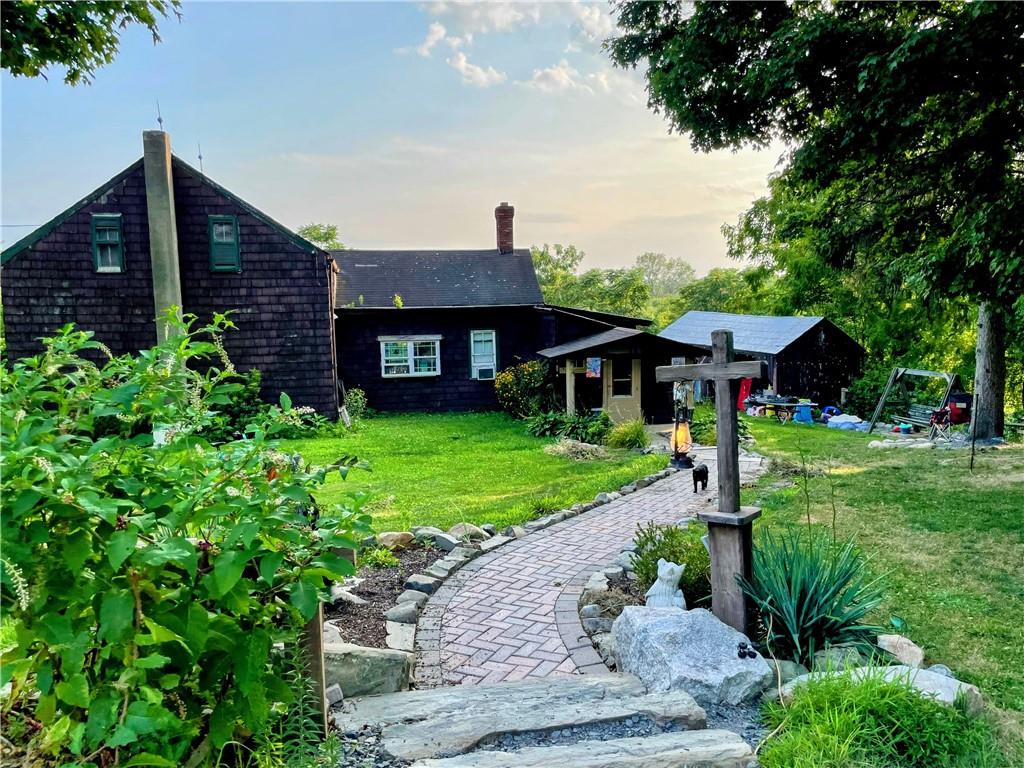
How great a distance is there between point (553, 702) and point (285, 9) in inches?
182

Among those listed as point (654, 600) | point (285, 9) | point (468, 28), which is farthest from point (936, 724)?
point (468, 28)

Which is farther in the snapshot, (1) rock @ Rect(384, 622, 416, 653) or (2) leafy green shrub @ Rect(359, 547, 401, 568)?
(2) leafy green shrub @ Rect(359, 547, 401, 568)

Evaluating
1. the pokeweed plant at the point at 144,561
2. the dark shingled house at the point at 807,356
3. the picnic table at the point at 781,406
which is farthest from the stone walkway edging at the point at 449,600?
the dark shingled house at the point at 807,356

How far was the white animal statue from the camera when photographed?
4094 mm

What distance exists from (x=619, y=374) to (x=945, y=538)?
9821mm

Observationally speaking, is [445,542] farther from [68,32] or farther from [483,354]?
[483,354]

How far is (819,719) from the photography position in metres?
2.78

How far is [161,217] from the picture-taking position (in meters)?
13.5

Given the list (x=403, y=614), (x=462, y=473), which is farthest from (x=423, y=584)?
(x=462, y=473)

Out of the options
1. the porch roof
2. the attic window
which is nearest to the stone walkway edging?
the porch roof

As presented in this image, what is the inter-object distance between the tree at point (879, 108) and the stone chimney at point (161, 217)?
978 cm

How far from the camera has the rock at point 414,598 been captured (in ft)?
15.3

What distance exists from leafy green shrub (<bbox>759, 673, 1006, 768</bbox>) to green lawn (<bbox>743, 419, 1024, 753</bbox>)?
42cm

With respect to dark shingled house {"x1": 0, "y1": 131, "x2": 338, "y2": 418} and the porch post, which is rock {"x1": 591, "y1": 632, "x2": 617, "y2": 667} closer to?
the porch post
